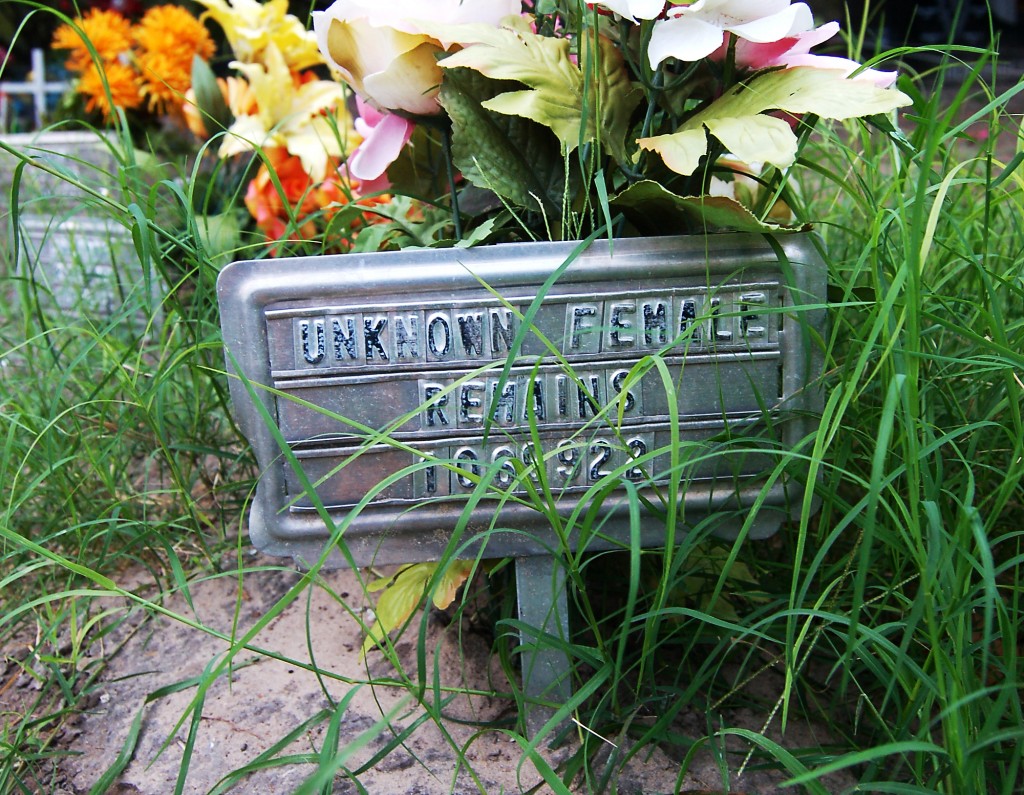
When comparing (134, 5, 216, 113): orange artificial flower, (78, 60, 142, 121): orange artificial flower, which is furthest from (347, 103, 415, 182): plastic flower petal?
(78, 60, 142, 121): orange artificial flower

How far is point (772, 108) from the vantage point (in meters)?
0.81

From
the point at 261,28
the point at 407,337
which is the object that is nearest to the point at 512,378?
the point at 407,337

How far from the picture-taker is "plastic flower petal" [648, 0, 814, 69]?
30.2 inches

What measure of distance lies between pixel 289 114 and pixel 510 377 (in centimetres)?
105

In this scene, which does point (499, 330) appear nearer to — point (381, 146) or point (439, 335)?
point (439, 335)

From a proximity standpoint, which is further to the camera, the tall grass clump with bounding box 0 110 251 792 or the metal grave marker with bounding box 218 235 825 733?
the tall grass clump with bounding box 0 110 251 792

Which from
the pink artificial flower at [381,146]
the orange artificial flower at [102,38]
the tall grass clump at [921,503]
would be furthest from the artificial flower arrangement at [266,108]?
the tall grass clump at [921,503]

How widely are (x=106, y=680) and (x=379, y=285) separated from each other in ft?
2.02

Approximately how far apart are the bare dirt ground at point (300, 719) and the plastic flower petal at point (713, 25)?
0.53 meters

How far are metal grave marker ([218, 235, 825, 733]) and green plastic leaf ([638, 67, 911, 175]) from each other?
0.09m

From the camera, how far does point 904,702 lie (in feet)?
3.08

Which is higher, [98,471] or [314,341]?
[314,341]

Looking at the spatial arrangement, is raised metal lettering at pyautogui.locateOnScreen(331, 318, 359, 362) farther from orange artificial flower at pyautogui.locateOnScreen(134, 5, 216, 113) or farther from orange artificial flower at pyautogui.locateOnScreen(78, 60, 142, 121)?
orange artificial flower at pyautogui.locateOnScreen(78, 60, 142, 121)

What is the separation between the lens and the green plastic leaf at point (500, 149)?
2.94 feet
